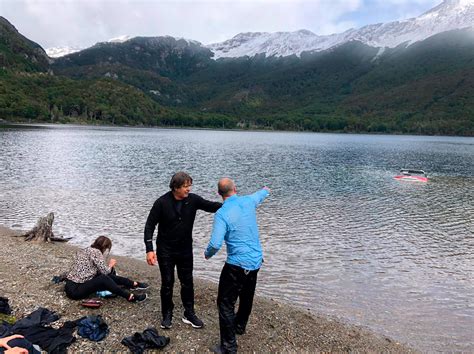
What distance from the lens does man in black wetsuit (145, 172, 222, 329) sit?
8.09m

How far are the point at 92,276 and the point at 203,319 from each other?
121 inches

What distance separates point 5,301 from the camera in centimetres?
933

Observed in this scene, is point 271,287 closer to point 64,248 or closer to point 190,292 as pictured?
point 190,292

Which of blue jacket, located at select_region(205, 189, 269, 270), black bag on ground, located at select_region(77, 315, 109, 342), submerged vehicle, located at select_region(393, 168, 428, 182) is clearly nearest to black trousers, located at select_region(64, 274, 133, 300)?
black bag on ground, located at select_region(77, 315, 109, 342)

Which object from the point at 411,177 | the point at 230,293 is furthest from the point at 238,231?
the point at 411,177

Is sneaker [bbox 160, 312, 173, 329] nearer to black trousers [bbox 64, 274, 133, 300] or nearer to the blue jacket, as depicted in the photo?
black trousers [bbox 64, 274, 133, 300]

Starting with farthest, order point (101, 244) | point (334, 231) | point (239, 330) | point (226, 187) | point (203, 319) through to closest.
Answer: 1. point (334, 231)
2. point (101, 244)
3. point (203, 319)
4. point (239, 330)
5. point (226, 187)

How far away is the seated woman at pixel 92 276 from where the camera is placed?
1009cm

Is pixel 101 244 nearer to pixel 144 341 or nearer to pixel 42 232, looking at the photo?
pixel 144 341

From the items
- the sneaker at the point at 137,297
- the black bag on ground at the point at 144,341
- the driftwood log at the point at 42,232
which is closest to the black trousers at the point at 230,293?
the black bag on ground at the point at 144,341

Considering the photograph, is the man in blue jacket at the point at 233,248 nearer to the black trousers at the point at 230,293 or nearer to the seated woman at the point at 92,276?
the black trousers at the point at 230,293

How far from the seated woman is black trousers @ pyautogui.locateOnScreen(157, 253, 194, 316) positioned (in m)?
1.89

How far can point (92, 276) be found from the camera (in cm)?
1026

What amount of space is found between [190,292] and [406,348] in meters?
5.78
